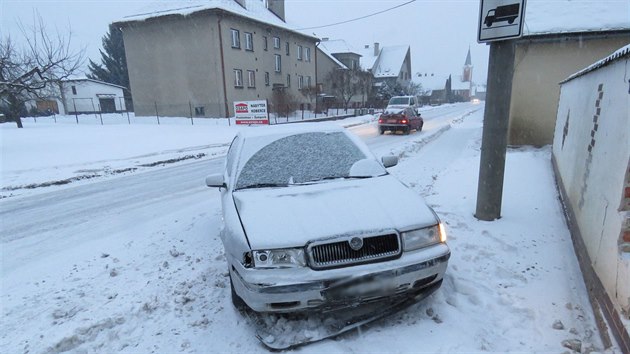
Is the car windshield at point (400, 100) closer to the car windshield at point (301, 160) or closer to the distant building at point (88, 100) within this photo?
the car windshield at point (301, 160)

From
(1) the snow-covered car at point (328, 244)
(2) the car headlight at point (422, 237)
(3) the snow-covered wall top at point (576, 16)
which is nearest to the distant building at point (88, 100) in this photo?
(3) the snow-covered wall top at point (576, 16)

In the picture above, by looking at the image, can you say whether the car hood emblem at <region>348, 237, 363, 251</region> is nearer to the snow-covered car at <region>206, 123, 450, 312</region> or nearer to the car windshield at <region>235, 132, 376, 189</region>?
the snow-covered car at <region>206, 123, 450, 312</region>

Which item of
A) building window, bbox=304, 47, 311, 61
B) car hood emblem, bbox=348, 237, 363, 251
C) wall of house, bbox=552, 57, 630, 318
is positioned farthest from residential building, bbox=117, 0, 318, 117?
car hood emblem, bbox=348, 237, 363, 251

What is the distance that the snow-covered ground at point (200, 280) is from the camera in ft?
9.87

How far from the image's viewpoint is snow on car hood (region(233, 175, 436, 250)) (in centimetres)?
291

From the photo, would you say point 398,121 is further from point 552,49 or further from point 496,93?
point 496,93

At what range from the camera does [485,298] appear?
3430mm

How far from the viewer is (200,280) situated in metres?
4.07

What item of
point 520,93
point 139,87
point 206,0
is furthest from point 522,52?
point 139,87

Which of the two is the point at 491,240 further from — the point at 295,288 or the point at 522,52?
the point at 522,52

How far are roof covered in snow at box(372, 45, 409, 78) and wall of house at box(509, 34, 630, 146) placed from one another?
5901 cm

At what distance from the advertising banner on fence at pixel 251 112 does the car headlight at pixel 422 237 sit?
18.1m

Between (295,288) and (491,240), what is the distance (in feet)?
9.82

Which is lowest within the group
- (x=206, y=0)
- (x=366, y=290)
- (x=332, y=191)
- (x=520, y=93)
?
(x=366, y=290)
